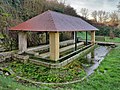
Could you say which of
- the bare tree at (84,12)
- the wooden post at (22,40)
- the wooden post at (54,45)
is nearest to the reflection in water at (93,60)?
the wooden post at (54,45)

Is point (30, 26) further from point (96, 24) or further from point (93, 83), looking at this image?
point (96, 24)

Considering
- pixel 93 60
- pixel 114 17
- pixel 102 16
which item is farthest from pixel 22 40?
pixel 102 16

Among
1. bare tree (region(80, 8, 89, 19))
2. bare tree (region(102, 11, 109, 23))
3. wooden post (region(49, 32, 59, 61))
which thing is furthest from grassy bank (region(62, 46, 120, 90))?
bare tree (region(102, 11, 109, 23))

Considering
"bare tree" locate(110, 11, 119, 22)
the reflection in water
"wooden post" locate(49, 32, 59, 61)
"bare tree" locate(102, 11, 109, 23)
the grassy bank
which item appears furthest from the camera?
"bare tree" locate(102, 11, 109, 23)

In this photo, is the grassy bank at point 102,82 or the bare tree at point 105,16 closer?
the grassy bank at point 102,82

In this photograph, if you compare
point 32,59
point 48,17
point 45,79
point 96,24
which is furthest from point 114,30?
point 45,79

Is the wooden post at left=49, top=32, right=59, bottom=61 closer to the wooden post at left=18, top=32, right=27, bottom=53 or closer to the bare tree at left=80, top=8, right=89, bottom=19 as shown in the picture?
the wooden post at left=18, top=32, right=27, bottom=53

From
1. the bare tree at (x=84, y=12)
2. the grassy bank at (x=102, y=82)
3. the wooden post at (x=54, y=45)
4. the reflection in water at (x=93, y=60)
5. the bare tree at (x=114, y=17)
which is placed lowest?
the grassy bank at (x=102, y=82)

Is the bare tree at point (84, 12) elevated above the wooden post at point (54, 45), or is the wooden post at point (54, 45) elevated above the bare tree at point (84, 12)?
the bare tree at point (84, 12)

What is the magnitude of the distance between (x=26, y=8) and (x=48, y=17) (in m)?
5.60

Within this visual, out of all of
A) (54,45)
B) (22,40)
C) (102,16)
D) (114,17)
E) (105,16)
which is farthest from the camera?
(102,16)

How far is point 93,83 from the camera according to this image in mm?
6086

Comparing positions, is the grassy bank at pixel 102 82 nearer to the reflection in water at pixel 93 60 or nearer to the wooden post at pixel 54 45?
the reflection in water at pixel 93 60

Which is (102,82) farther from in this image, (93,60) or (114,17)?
(114,17)
